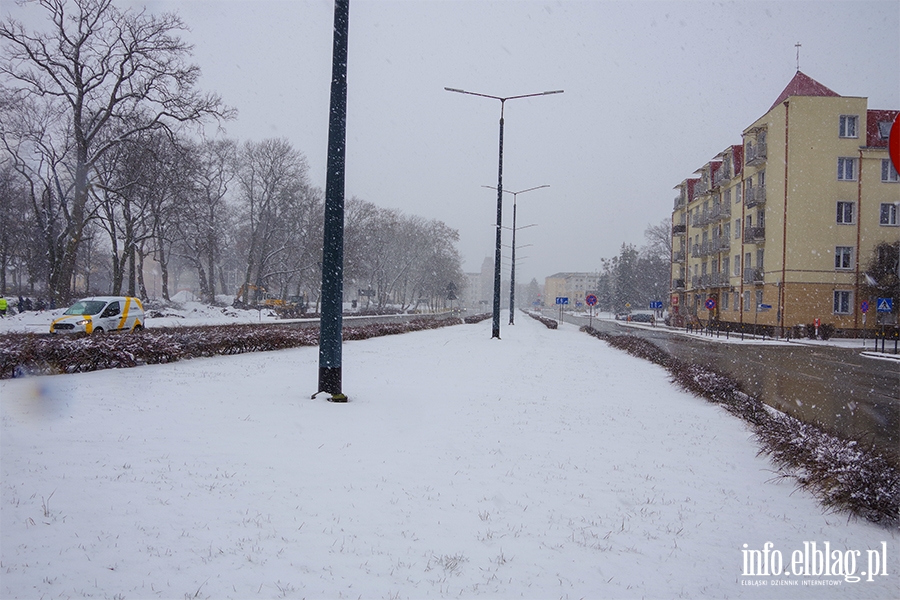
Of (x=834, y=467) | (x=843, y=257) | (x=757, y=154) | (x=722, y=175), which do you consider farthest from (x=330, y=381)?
(x=722, y=175)

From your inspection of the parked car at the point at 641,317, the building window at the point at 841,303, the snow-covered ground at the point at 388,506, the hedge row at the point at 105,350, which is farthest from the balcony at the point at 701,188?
the snow-covered ground at the point at 388,506

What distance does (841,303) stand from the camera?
36.8m

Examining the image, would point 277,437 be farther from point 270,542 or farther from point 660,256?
point 660,256

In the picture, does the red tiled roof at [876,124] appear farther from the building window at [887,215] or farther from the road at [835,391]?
the road at [835,391]

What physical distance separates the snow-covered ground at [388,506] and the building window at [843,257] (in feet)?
120

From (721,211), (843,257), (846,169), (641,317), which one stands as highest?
(846,169)

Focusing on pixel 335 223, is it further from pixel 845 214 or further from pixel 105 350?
pixel 845 214

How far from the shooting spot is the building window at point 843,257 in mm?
36656

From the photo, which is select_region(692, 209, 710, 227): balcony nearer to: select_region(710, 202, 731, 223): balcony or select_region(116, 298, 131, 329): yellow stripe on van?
select_region(710, 202, 731, 223): balcony

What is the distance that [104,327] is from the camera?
62.2 ft

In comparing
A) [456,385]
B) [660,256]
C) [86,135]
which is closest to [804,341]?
[456,385]

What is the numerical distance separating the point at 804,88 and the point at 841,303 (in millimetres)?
14921

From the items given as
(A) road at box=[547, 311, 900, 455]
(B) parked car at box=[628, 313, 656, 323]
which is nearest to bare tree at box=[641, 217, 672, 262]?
(B) parked car at box=[628, 313, 656, 323]

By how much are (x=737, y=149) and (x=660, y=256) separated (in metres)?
61.5
